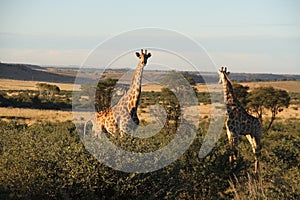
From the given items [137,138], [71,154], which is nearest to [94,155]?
[71,154]

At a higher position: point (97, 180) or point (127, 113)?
point (127, 113)

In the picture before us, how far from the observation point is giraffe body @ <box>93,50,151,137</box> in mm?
11172

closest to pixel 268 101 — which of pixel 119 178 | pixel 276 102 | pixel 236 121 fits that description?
pixel 276 102

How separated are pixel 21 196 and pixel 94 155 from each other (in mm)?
1148

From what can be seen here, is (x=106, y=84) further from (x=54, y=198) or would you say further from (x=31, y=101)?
(x=31, y=101)

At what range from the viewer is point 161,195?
8289 millimetres

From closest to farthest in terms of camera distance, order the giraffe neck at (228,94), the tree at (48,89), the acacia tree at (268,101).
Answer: the giraffe neck at (228,94), the acacia tree at (268,101), the tree at (48,89)

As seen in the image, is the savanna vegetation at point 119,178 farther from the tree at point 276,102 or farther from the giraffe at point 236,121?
the tree at point 276,102

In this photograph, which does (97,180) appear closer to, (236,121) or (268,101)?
(236,121)

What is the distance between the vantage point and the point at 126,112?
448 inches

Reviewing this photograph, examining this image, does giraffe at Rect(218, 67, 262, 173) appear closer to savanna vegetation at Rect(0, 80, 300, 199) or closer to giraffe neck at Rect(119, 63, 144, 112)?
giraffe neck at Rect(119, 63, 144, 112)

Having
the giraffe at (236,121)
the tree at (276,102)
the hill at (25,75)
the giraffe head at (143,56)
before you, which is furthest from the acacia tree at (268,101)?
the hill at (25,75)

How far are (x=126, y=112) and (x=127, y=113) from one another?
3cm

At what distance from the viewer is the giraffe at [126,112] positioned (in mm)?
11195
